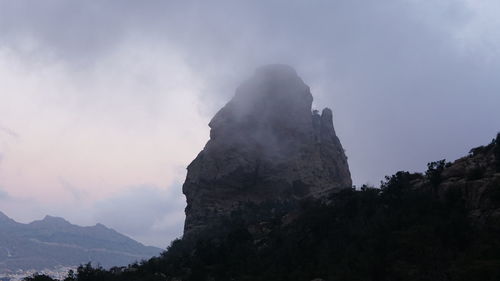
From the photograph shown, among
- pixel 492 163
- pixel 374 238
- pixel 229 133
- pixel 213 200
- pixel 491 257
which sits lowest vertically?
pixel 491 257

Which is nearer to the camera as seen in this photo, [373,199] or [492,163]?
[492,163]

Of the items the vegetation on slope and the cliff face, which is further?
the cliff face

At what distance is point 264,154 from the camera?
10131 centimetres

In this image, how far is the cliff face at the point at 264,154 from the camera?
99625mm

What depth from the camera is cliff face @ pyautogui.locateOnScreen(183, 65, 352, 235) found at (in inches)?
3922

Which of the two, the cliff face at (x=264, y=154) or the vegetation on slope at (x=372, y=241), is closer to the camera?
the vegetation on slope at (x=372, y=241)

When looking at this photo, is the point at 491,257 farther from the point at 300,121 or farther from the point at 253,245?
the point at 300,121

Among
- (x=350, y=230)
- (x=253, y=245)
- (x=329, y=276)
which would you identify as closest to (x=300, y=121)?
(x=253, y=245)

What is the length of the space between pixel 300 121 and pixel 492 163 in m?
55.1

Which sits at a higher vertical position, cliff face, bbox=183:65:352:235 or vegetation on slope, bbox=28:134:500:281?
cliff face, bbox=183:65:352:235

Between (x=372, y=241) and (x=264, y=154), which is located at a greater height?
(x=264, y=154)

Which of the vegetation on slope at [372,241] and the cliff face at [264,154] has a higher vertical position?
the cliff face at [264,154]

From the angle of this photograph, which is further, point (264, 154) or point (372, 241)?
point (264, 154)

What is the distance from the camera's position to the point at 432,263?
131ft
